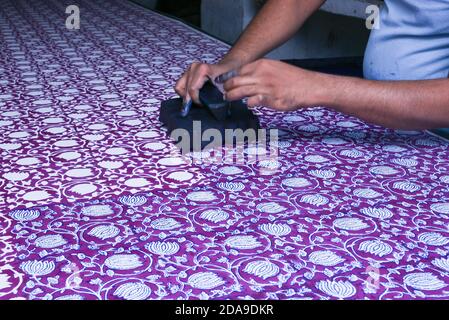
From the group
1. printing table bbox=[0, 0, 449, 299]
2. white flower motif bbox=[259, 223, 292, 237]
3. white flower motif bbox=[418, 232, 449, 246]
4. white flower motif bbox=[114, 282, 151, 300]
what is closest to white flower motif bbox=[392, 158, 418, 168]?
printing table bbox=[0, 0, 449, 299]

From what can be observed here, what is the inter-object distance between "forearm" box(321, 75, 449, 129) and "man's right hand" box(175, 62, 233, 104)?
0.37 metres

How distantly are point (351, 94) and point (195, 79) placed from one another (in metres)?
0.44

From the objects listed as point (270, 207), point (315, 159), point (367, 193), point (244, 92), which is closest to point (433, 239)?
point (367, 193)

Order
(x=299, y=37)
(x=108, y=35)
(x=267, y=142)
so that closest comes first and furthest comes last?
(x=267, y=142) < (x=108, y=35) < (x=299, y=37)

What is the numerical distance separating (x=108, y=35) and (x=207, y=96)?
1.98 metres

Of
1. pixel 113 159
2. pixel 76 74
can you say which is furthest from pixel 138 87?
pixel 113 159

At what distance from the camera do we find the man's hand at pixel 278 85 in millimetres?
1305

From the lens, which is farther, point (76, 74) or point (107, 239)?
point (76, 74)

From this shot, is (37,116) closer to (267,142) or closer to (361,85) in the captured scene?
(267,142)

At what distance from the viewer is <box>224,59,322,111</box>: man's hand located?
4.28ft

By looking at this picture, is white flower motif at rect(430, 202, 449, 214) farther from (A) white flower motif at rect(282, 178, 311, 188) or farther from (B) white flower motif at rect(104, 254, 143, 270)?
(B) white flower motif at rect(104, 254, 143, 270)

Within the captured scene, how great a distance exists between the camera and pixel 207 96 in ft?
4.98

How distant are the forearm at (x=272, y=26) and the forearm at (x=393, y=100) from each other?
0.49m

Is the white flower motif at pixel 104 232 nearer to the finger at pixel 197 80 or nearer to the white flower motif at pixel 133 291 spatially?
the white flower motif at pixel 133 291
